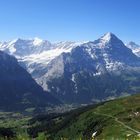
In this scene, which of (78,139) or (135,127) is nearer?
(78,139)

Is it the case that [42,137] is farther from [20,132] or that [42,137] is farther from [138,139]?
[138,139]

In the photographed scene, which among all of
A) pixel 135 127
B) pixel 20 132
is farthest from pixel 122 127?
pixel 20 132

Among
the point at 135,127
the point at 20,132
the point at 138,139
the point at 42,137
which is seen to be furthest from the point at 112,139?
the point at 135,127

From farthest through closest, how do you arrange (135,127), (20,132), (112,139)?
(135,127) → (20,132) → (112,139)

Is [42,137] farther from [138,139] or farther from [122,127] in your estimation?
[122,127]

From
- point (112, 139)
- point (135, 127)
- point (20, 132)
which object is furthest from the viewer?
point (135, 127)

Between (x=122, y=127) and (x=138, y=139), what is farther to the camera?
(x=122, y=127)

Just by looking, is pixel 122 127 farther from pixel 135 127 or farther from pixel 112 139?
pixel 112 139

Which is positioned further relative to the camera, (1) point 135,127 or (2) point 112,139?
(1) point 135,127
